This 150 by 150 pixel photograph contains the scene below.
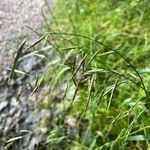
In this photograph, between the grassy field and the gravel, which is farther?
the gravel

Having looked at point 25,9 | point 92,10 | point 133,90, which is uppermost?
point 25,9

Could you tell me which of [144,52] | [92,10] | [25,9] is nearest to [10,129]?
[144,52]

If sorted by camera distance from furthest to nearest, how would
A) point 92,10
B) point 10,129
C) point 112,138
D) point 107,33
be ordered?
1. point 92,10
2. point 107,33
3. point 10,129
4. point 112,138

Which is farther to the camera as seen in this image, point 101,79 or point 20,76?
point 20,76

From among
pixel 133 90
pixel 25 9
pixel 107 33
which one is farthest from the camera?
pixel 25 9

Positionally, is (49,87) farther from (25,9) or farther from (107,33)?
(25,9)

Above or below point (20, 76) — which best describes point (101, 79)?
below

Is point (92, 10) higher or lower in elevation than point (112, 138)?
higher

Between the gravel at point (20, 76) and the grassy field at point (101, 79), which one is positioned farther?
the gravel at point (20, 76)
